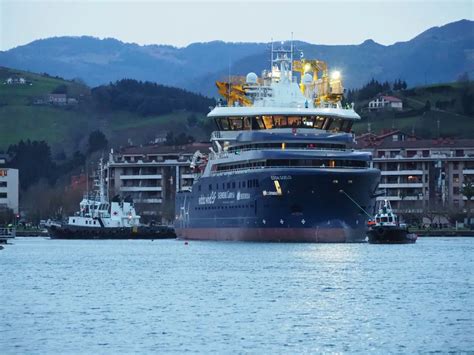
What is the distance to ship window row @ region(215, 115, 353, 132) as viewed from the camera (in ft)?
401

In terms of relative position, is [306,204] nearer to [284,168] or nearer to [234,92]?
[284,168]

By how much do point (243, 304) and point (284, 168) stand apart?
51.2 metres

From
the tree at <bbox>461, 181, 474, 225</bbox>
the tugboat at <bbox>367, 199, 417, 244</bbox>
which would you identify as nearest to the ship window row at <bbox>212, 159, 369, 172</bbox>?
the tugboat at <bbox>367, 199, 417, 244</bbox>

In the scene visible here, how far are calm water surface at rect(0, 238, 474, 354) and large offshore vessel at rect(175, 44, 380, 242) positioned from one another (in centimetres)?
1219

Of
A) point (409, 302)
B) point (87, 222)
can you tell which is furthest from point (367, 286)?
point (87, 222)

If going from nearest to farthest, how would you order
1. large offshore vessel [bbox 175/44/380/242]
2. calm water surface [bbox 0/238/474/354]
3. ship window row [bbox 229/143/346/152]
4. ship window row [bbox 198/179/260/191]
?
calm water surface [bbox 0/238/474/354] < large offshore vessel [bbox 175/44/380/242] < ship window row [bbox 198/179/260/191] < ship window row [bbox 229/143/346/152]

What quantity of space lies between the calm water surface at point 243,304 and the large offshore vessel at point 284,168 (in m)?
12.2

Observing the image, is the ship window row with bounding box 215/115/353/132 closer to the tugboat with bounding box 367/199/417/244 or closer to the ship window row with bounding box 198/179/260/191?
Answer: the ship window row with bounding box 198/179/260/191

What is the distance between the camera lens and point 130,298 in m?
65.1

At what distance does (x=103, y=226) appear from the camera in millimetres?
159250

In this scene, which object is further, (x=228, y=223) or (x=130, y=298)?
(x=228, y=223)

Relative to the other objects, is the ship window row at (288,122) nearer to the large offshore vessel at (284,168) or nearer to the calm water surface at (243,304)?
the large offshore vessel at (284,168)

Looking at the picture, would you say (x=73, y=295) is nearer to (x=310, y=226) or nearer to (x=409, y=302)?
(x=409, y=302)

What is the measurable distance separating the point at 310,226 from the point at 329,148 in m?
8.41
